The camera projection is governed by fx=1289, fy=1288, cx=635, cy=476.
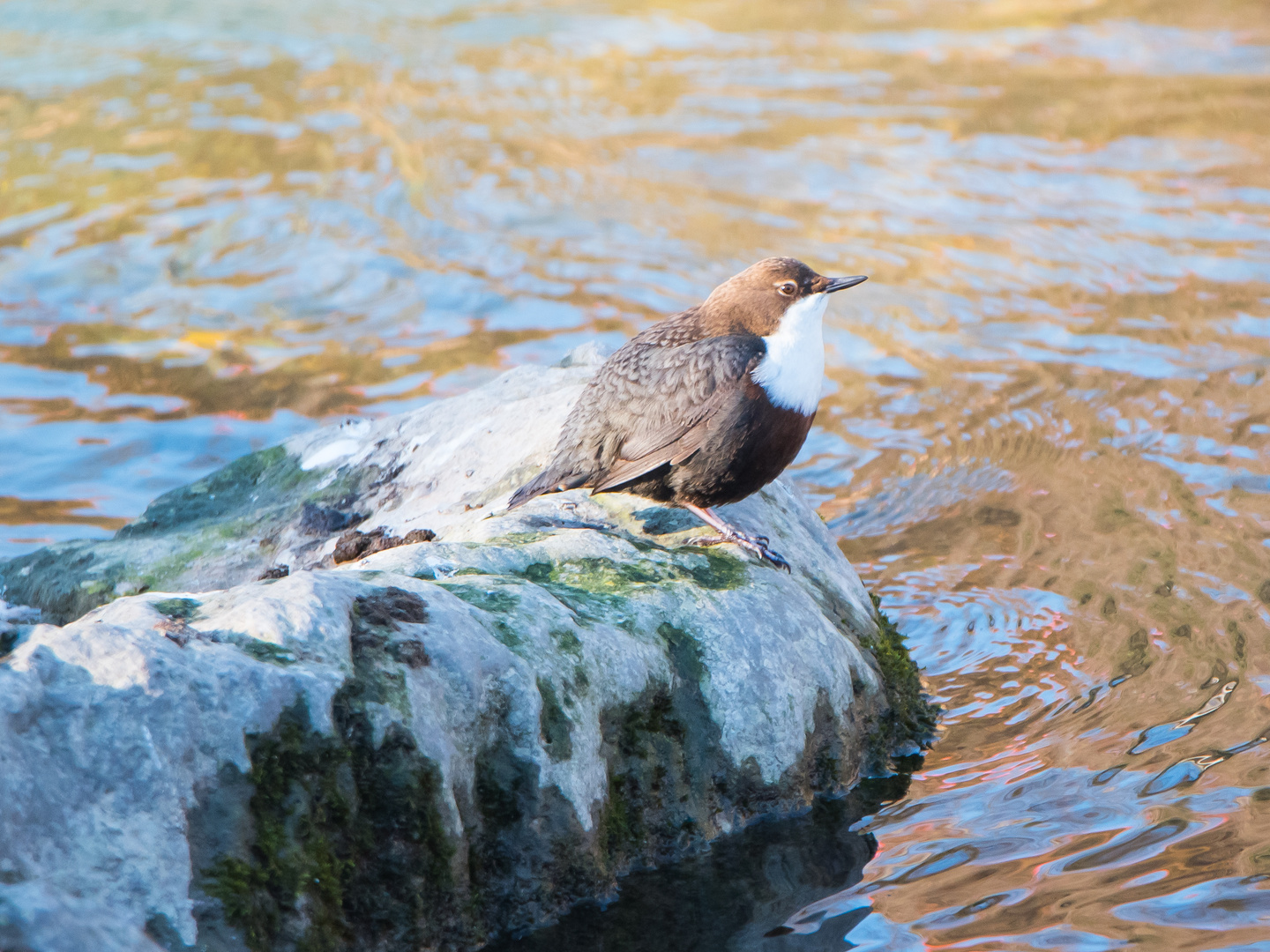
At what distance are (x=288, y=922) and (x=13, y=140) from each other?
37.7 feet

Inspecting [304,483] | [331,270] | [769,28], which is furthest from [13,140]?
[304,483]

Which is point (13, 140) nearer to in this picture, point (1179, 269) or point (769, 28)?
point (769, 28)

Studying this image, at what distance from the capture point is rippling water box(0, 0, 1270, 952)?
3.79 m

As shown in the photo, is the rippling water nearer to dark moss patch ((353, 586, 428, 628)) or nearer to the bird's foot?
the bird's foot

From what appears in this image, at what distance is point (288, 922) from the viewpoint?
2.63 m

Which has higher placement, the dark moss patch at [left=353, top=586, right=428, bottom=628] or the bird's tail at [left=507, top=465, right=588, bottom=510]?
the dark moss patch at [left=353, top=586, right=428, bottom=628]

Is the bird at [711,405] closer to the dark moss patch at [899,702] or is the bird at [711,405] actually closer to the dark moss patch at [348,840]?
the dark moss patch at [899,702]

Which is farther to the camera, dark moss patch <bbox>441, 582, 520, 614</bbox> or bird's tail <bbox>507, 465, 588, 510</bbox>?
bird's tail <bbox>507, 465, 588, 510</bbox>

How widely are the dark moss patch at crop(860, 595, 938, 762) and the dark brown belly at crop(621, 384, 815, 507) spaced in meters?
0.65

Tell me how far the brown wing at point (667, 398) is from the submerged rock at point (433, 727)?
28 cm

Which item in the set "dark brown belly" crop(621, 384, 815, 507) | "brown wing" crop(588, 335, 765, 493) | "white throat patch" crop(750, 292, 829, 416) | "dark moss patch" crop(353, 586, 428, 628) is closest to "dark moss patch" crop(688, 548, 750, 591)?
"dark brown belly" crop(621, 384, 815, 507)

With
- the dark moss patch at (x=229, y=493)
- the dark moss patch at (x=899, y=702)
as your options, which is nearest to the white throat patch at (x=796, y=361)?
the dark moss patch at (x=899, y=702)

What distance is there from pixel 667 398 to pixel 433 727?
1644 mm

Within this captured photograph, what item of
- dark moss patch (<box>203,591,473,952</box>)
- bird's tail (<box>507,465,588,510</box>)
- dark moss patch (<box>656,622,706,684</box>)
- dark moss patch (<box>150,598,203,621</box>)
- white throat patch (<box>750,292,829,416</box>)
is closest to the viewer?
dark moss patch (<box>203,591,473,952</box>)
